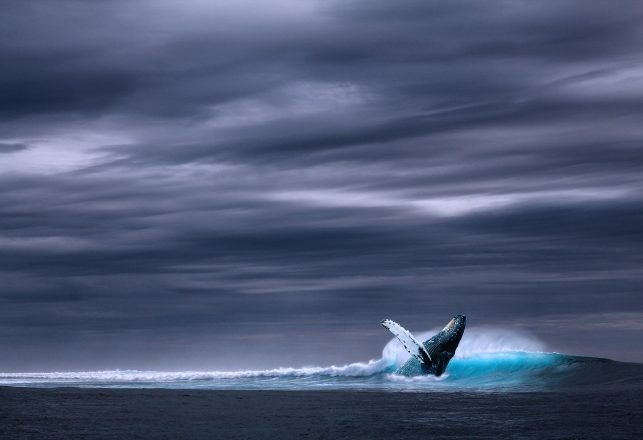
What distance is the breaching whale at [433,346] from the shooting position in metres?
57.4

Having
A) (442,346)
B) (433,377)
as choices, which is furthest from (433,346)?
(433,377)

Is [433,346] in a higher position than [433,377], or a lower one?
higher

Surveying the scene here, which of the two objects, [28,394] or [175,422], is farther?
[28,394]

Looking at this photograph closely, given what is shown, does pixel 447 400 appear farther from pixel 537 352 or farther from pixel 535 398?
pixel 537 352

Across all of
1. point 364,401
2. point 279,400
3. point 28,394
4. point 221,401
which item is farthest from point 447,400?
point 28,394

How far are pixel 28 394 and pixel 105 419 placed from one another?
13.5m

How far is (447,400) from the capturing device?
35.5 meters

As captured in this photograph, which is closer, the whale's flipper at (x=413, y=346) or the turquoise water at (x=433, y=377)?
the turquoise water at (x=433, y=377)

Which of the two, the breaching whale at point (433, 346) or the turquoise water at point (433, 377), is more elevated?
the breaching whale at point (433, 346)

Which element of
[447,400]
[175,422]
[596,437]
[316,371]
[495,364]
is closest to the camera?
[596,437]

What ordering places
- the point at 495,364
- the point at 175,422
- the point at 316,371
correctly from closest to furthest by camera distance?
1. the point at 175,422
2. the point at 495,364
3. the point at 316,371

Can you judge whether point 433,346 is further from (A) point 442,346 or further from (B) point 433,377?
(B) point 433,377

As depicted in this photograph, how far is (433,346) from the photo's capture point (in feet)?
192

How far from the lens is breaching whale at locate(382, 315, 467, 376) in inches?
2261
